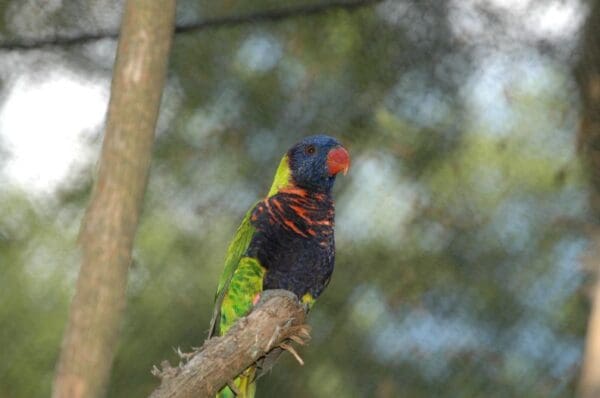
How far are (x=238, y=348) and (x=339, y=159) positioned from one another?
2.49 ft

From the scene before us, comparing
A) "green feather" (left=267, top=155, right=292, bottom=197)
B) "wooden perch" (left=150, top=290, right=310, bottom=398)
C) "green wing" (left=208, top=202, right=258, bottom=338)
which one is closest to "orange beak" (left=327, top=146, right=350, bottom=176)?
"green feather" (left=267, top=155, right=292, bottom=197)

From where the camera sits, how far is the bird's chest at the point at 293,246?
198 centimetres

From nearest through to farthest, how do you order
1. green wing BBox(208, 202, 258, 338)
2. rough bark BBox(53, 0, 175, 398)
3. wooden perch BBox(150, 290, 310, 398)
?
1. rough bark BBox(53, 0, 175, 398)
2. wooden perch BBox(150, 290, 310, 398)
3. green wing BBox(208, 202, 258, 338)

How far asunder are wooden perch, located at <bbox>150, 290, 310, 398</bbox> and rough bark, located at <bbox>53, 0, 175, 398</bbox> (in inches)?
15.9

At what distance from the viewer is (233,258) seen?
1.95m

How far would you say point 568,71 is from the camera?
2221mm

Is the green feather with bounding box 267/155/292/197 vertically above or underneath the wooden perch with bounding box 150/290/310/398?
above

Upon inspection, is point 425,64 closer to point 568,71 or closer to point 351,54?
point 351,54

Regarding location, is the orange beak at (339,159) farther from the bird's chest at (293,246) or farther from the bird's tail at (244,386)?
the bird's tail at (244,386)

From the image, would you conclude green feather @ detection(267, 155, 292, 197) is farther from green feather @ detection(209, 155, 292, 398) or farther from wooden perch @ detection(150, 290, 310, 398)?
wooden perch @ detection(150, 290, 310, 398)

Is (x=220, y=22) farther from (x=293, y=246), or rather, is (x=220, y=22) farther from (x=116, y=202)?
(x=116, y=202)

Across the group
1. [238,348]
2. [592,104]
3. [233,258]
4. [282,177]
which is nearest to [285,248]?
[233,258]

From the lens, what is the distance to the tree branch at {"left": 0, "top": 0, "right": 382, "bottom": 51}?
2.07m

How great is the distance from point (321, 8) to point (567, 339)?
1.13 meters
